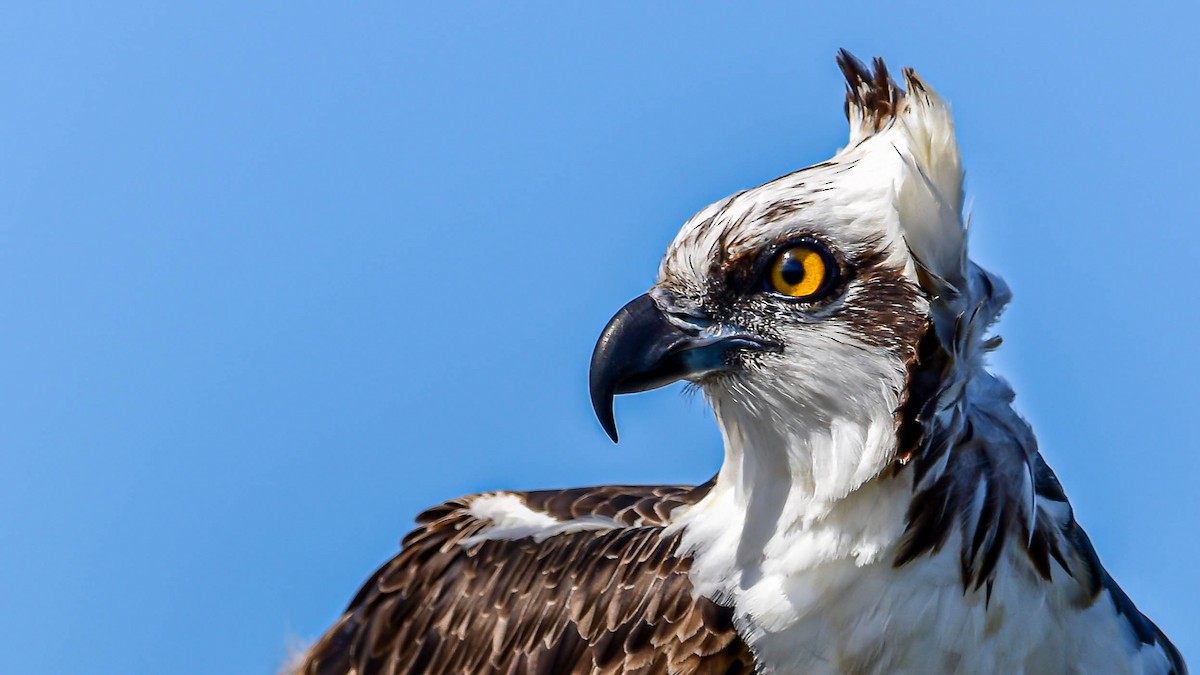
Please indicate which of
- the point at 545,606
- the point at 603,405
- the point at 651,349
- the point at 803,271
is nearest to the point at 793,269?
the point at 803,271

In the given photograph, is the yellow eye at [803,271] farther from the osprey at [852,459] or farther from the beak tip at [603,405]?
the beak tip at [603,405]

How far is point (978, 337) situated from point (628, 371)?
49.3 inches

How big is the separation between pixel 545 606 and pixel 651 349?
1.42 m

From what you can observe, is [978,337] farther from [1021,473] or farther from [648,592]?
[648,592]

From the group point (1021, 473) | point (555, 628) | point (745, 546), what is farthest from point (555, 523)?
point (1021, 473)

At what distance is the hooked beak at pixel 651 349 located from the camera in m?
4.80

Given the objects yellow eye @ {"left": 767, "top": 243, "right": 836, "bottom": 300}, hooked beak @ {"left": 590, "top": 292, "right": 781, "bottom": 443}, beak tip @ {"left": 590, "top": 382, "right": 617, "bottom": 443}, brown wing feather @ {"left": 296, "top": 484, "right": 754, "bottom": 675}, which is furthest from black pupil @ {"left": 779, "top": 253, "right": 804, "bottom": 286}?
brown wing feather @ {"left": 296, "top": 484, "right": 754, "bottom": 675}

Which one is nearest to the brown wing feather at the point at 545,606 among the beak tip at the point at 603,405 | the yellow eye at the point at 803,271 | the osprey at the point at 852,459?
the osprey at the point at 852,459

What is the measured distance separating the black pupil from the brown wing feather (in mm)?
1263

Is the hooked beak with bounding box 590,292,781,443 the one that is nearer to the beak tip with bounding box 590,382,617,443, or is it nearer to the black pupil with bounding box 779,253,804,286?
the beak tip with bounding box 590,382,617,443

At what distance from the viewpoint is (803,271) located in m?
4.72

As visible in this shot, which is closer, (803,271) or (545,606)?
(803,271)

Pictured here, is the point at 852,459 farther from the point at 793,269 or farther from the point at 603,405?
the point at 603,405

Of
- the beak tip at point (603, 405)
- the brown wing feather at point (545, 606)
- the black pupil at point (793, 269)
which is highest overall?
the black pupil at point (793, 269)
